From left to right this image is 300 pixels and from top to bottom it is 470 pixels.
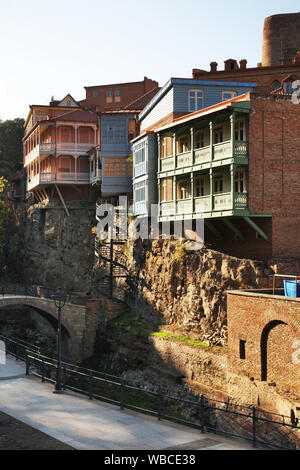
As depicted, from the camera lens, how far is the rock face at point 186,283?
28609 mm

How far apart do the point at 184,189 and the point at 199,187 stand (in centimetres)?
143

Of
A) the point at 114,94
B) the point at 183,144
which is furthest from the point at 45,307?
the point at 114,94

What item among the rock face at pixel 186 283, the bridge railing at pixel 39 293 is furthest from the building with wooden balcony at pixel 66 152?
the rock face at pixel 186 283

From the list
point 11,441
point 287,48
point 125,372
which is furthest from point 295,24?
point 11,441

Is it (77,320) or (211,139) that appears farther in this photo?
(77,320)

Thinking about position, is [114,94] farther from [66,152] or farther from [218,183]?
[218,183]

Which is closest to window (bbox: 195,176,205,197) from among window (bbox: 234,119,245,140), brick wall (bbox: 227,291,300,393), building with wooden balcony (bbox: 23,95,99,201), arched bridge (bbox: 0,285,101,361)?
window (bbox: 234,119,245,140)

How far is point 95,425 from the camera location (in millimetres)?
17578

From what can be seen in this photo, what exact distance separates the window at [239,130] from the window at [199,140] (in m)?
3.15

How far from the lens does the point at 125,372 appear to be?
114ft

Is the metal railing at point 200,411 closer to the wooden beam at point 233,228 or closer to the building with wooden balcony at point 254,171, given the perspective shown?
the building with wooden balcony at point 254,171

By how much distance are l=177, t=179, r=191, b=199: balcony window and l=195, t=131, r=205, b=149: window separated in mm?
2367
